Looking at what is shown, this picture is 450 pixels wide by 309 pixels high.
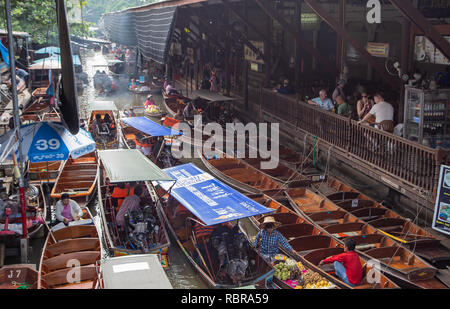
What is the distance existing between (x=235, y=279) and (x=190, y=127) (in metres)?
11.0

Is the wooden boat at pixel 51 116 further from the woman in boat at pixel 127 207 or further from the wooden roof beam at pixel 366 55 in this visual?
the wooden roof beam at pixel 366 55

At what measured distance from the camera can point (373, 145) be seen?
1137cm

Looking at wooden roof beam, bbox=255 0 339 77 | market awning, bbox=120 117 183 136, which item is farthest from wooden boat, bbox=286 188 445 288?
wooden roof beam, bbox=255 0 339 77

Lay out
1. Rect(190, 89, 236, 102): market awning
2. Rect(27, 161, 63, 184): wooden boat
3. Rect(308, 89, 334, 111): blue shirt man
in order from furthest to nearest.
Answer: Rect(190, 89, 236, 102): market awning < Rect(308, 89, 334, 111): blue shirt man < Rect(27, 161, 63, 184): wooden boat

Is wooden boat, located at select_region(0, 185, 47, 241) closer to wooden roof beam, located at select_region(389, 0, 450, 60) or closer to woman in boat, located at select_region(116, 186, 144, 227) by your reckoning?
woman in boat, located at select_region(116, 186, 144, 227)

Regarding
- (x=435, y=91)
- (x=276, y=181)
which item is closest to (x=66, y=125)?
(x=276, y=181)

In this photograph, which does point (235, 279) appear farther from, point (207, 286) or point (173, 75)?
point (173, 75)

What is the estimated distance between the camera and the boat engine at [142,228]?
10.0 m

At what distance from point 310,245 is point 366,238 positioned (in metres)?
1.11

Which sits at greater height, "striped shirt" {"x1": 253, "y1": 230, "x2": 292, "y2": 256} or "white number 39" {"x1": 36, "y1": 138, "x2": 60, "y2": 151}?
"white number 39" {"x1": 36, "y1": 138, "x2": 60, "y2": 151}

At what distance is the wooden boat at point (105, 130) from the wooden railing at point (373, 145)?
625 cm

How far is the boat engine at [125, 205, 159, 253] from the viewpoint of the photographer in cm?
1002

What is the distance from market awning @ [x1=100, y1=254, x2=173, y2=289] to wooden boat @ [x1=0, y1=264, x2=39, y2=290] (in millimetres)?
2334

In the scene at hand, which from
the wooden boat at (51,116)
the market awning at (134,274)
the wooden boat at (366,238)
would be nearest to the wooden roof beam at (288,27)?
the wooden boat at (366,238)
